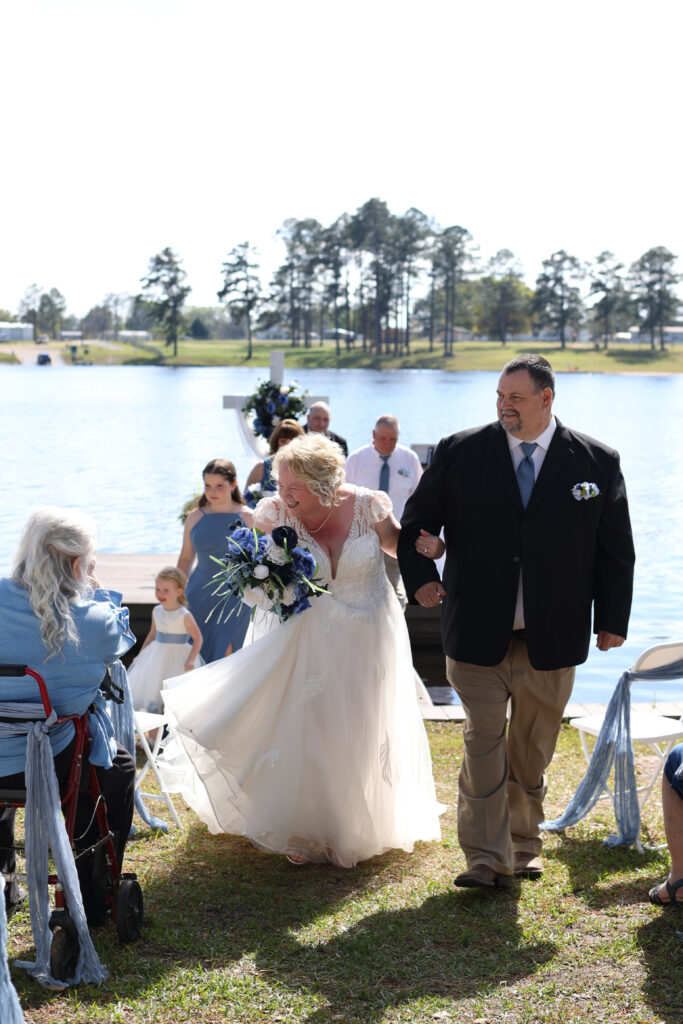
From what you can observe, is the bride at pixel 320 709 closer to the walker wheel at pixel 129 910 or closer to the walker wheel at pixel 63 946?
the walker wheel at pixel 129 910

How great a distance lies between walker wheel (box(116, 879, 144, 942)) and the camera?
399 centimetres

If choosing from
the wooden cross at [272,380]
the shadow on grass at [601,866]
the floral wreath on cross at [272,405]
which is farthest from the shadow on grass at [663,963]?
the wooden cross at [272,380]

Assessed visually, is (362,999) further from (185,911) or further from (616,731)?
(616,731)

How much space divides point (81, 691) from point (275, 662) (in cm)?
113

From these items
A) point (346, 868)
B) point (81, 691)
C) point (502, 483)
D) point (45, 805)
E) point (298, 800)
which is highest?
point (502, 483)

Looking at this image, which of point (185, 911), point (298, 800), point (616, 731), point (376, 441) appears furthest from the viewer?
point (376, 441)

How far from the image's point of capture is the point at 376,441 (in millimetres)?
9375

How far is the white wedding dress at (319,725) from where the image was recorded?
4.83 meters

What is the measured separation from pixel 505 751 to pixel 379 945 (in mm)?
891

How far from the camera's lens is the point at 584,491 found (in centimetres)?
452

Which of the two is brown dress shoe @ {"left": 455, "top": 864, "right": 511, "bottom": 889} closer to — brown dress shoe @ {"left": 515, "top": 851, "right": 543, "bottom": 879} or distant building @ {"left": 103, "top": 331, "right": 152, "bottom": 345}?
brown dress shoe @ {"left": 515, "top": 851, "right": 543, "bottom": 879}

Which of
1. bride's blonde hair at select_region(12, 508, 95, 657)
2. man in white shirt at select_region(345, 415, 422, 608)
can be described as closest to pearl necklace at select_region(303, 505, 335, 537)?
bride's blonde hair at select_region(12, 508, 95, 657)

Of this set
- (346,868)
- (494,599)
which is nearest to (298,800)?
(346,868)

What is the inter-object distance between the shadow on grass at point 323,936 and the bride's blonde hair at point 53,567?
44.5 inches
